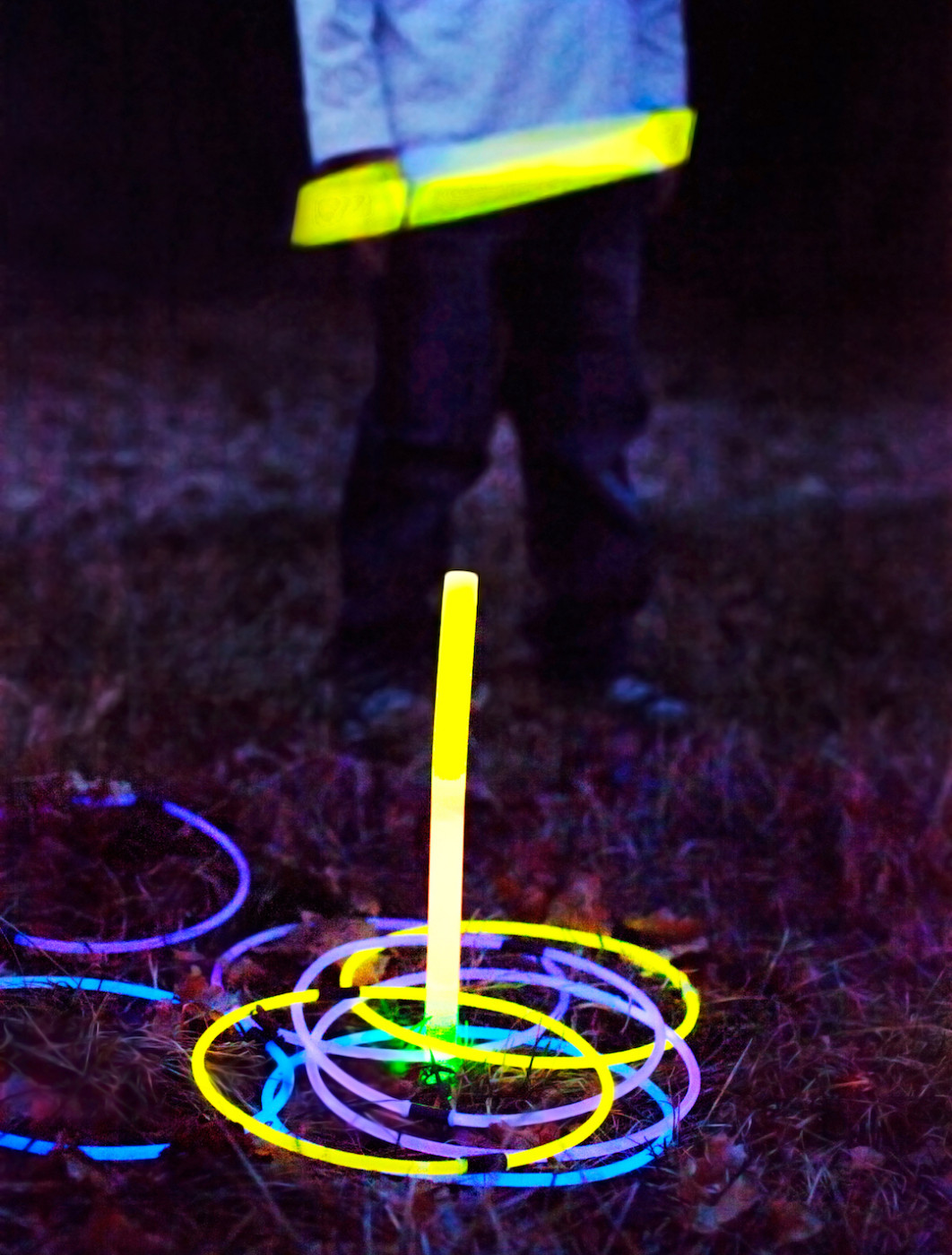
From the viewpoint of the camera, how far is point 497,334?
2.39 m

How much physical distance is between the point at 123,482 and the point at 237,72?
53.7 inches

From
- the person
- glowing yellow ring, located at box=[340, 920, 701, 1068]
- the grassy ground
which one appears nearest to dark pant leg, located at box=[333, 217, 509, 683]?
the person

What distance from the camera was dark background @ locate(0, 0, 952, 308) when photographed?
379 cm

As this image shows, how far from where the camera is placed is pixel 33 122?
402 centimetres

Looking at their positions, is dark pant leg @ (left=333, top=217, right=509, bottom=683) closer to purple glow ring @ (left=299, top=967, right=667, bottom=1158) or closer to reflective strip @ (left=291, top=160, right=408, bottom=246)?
reflective strip @ (left=291, top=160, right=408, bottom=246)

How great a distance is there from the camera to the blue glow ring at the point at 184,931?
1.60 m

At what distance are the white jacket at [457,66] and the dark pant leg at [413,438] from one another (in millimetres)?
198

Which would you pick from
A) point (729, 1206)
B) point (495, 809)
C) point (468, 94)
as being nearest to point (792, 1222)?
point (729, 1206)

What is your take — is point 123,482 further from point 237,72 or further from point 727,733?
point 727,733

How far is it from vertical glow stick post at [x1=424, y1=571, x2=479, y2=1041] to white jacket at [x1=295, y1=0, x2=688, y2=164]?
1183 millimetres

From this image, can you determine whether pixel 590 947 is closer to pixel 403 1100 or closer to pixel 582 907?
pixel 582 907

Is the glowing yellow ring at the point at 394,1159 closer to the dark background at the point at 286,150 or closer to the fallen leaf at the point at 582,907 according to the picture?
the fallen leaf at the point at 582,907

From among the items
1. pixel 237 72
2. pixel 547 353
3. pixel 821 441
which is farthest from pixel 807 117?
pixel 547 353

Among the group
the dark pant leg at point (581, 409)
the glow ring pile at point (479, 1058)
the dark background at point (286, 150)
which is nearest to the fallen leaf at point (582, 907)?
the glow ring pile at point (479, 1058)
